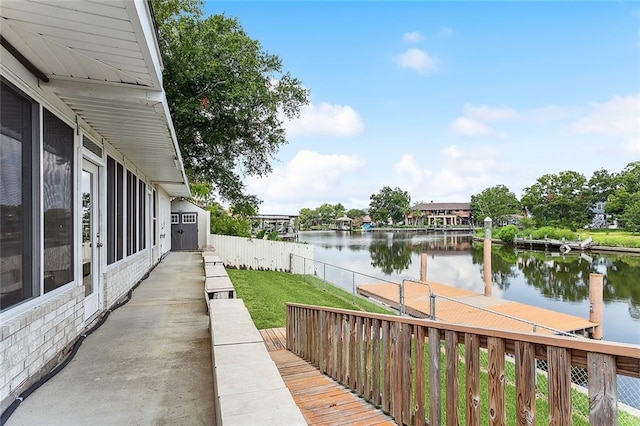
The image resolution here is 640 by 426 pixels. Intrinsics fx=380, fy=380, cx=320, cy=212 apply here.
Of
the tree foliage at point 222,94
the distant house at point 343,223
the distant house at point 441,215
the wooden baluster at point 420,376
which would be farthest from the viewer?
the distant house at point 343,223

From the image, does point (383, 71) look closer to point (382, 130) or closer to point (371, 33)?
point (371, 33)

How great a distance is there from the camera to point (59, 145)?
351 cm

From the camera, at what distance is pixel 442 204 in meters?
89.2

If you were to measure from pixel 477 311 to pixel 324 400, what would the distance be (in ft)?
31.8

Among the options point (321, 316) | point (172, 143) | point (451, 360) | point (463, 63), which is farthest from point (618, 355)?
point (463, 63)

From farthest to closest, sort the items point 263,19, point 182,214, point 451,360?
point 182,214 → point 263,19 → point 451,360

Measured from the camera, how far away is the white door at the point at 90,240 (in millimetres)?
4398

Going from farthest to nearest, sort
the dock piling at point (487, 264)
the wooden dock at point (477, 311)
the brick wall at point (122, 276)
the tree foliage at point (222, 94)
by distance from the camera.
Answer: the dock piling at point (487, 264) < the tree foliage at point (222, 94) < the wooden dock at point (477, 311) < the brick wall at point (122, 276)

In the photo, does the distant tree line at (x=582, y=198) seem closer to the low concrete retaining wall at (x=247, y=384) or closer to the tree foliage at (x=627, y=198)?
the tree foliage at (x=627, y=198)

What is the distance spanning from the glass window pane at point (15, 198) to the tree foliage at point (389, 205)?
267 feet

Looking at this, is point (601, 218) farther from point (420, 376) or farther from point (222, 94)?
point (420, 376)

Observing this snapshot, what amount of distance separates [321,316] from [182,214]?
13.6 metres

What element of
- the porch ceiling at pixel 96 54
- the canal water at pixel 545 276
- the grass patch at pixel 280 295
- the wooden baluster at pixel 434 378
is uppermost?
the porch ceiling at pixel 96 54

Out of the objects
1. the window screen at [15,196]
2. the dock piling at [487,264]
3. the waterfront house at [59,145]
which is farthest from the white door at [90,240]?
the dock piling at [487,264]
